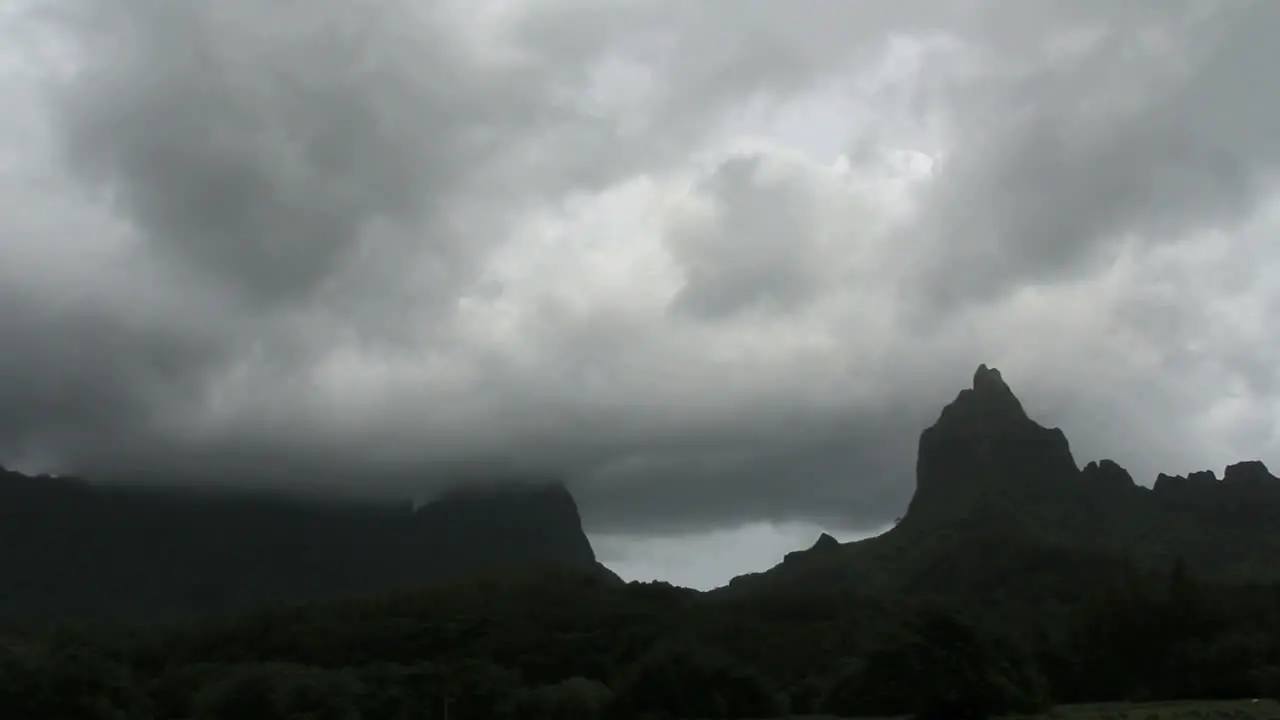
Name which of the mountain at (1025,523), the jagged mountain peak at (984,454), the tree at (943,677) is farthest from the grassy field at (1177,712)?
the jagged mountain peak at (984,454)

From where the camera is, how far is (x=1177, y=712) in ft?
140

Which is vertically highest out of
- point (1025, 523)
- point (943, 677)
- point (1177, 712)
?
point (1025, 523)

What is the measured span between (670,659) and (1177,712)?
21.4 m

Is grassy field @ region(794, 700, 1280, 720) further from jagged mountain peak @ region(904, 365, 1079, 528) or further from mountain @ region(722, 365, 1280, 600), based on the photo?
jagged mountain peak @ region(904, 365, 1079, 528)

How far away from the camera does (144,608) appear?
625ft

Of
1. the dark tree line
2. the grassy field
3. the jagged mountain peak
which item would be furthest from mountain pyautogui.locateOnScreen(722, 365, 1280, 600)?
the grassy field

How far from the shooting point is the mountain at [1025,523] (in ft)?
390

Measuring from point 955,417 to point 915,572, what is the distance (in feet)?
173

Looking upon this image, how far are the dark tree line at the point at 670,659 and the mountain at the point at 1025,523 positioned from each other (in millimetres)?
22504

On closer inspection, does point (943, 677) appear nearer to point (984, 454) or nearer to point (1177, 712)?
point (1177, 712)

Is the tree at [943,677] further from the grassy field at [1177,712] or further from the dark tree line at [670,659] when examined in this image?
the grassy field at [1177,712]

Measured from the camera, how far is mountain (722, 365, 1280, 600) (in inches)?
4683

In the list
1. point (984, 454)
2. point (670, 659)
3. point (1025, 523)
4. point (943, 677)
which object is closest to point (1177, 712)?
point (943, 677)

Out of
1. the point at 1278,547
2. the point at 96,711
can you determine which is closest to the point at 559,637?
the point at 96,711
